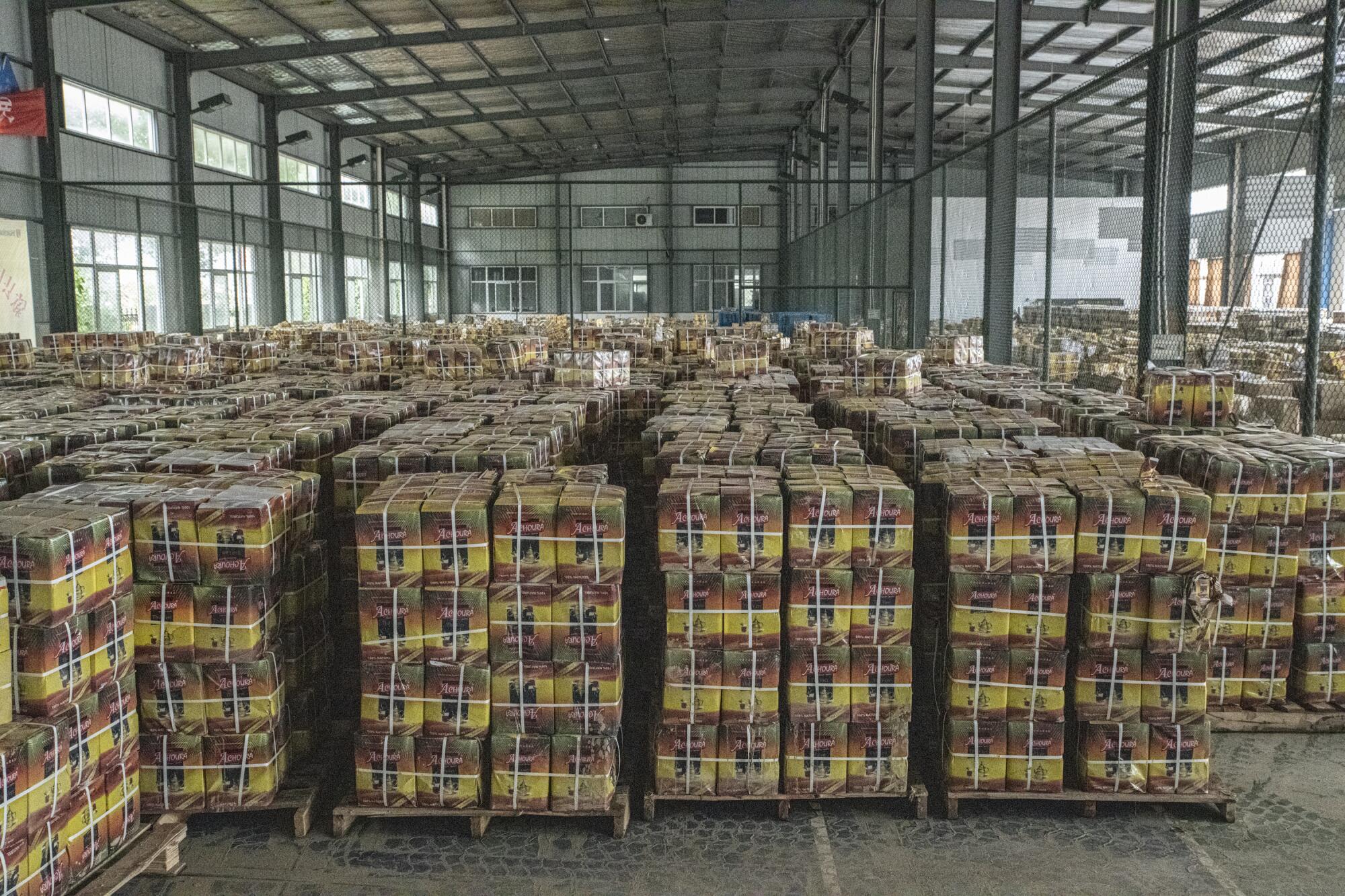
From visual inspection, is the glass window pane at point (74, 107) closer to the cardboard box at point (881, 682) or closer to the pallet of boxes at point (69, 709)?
the pallet of boxes at point (69, 709)

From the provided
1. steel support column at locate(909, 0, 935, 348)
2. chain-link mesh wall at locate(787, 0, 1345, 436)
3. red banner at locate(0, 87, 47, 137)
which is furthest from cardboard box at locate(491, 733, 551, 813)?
red banner at locate(0, 87, 47, 137)

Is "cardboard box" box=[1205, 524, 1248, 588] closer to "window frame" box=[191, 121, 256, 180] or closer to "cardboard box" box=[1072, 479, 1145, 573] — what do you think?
"cardboard box" box=[1072, 479, 1145, 573]

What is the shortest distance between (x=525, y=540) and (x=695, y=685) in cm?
104

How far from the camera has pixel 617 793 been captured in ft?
15.5

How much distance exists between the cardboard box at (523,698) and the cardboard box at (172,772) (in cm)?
132

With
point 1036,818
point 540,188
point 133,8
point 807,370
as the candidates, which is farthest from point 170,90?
point 1036,818

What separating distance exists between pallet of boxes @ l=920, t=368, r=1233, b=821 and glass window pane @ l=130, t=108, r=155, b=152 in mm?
22949

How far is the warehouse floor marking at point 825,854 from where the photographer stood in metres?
4.20

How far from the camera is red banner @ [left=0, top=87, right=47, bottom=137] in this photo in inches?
644

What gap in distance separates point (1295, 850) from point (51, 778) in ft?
16.3

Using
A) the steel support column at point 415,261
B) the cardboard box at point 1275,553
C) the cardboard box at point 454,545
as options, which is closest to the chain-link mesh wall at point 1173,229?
the cardboard box at point 1275,553

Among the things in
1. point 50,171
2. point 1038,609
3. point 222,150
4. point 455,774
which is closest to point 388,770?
point 455,774

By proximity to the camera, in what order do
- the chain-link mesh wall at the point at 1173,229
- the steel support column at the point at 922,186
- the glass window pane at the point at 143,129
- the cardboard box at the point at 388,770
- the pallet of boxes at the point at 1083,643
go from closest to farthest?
1. the cardboard box at the point at 388,770
2. the pallet of boxes at the point at 1083,643
3. the chain-link mesh wall at the point at 1173,229
4. the steel support column at the point at 922,186
5. the glass window pane at the point at 143,129

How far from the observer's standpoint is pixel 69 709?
3.95 meters
